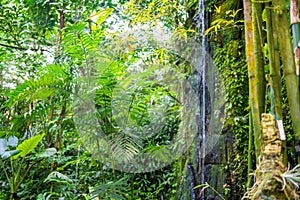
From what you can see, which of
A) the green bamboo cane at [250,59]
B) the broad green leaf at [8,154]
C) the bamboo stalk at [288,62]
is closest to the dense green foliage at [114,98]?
the broad green leaf at [8,154]

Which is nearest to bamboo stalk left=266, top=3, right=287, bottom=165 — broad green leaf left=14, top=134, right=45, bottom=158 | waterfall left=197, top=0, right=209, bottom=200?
waterfall left=197, top=0, right=209, bottom=200

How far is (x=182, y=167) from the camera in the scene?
76.3 inches

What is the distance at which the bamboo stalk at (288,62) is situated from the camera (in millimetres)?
767

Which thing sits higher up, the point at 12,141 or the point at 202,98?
the point at 202,98

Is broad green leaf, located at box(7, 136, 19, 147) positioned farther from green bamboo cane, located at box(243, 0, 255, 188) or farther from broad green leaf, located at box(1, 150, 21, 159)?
green bamboo cane, located at box(243, 0, 255, 188)

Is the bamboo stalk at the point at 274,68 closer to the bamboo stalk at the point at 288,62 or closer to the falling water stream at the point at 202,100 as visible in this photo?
the bamboo stalk at the point at 288,62

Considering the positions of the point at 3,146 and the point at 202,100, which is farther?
the point at 3,146

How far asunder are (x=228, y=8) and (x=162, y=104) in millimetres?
1084

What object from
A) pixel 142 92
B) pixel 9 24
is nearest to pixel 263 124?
pixel 142 92

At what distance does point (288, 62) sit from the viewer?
79 centimetres

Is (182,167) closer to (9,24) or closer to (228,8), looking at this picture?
(228,8)

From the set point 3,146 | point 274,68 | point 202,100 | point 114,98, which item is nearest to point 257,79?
point 274,68

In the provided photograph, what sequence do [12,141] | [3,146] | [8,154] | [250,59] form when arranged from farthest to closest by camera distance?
[12,141] → [3,146] → [8,154] → [250,59]

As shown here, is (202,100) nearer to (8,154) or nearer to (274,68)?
(274,68)
